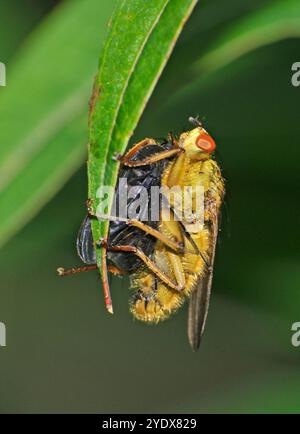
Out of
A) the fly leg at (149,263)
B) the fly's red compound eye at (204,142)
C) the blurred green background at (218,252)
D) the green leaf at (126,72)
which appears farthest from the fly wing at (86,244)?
the green leaf at (126,72)

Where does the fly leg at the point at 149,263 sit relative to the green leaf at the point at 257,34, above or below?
below

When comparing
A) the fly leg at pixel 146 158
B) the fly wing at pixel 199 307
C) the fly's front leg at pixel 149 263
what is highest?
the fly leg at pixel 146 158

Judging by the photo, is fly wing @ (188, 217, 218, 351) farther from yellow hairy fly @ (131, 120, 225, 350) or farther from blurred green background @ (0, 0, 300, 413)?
blurred green background @ (0, 0, 300, 413)

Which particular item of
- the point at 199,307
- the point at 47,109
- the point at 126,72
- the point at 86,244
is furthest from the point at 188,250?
the point at 126,72

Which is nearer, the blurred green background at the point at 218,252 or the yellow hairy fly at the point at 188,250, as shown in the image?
the blurred green background at the point at 218,252

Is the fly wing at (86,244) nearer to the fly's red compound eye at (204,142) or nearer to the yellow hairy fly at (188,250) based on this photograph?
the yellow hairy fly at (188,250)

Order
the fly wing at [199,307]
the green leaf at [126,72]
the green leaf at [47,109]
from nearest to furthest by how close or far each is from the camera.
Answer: the green leaf at [126,72]
the green leaf at [47,109]
the fly wing at [199,307]

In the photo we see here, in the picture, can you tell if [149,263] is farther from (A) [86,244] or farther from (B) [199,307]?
(B) [199,307]

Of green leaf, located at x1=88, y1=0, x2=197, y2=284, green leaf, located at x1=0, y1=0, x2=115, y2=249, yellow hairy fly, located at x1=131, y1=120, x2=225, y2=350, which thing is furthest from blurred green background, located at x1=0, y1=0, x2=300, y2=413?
green leaf, located at x1=88, y1=0, x2=197, y2=284

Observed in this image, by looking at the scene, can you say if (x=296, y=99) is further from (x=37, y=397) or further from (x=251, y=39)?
(x=37, y=397)
